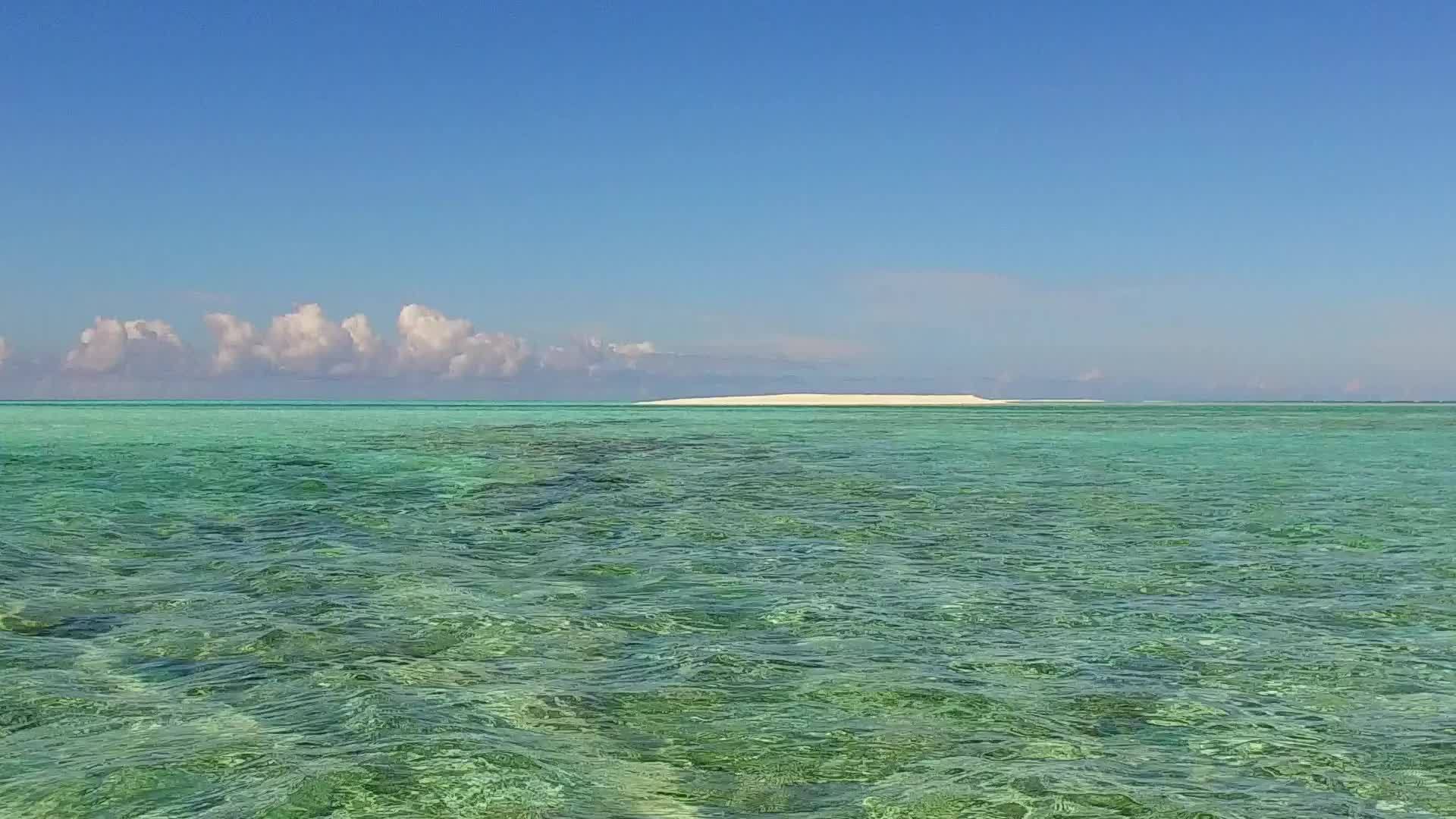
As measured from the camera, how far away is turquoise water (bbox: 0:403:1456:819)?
6.66 metres

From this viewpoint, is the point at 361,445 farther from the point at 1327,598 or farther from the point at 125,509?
the point at 1327,598

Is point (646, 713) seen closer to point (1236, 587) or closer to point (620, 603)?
point (620, 603)

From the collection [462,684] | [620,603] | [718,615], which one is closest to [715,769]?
[462,684]

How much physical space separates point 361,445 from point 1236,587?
4303 centimetres

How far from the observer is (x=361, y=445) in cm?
5012

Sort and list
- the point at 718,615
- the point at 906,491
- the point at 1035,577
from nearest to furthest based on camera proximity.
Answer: the point at 718,615 → the point at 1035,577 → the point at 906,491

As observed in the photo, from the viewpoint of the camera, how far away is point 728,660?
985 centimetres

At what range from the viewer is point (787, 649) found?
1034cm

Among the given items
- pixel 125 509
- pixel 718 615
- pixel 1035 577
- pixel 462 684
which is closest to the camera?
pixel 462 684

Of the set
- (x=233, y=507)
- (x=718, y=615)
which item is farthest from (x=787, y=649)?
(x=233, y=507)

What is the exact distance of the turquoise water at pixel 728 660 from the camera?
6660mm

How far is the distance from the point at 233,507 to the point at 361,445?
1085 inches

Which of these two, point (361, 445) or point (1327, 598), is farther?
point (361, 445)

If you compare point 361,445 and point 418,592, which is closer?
→ point 418,592
